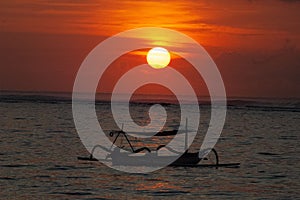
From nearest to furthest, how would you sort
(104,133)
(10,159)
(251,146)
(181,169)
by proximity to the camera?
1. (181,169)
2. (10,159)
3. (251,146)
4. (104,133)

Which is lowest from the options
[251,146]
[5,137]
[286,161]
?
[286,161]

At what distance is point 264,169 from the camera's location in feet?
155

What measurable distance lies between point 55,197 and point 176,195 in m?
6.21

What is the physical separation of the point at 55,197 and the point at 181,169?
13.0 m

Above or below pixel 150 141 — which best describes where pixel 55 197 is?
below

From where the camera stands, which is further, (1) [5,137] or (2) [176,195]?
(1) [5,137]

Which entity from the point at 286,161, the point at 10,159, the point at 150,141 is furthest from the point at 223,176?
the point at 150,141

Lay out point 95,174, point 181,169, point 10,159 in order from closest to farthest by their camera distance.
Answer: point 95,174
point 181,169
point 10,159

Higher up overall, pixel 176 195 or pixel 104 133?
pixel 104 133

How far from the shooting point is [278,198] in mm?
34969

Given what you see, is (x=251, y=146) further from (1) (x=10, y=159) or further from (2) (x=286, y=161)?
(1) (x=10, y=159)

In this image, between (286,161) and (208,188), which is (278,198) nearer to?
(208,188)

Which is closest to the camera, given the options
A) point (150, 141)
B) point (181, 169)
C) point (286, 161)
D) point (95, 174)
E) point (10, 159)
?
point (95, 174)

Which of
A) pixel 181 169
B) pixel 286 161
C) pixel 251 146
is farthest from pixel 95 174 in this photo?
pixel 251 146
